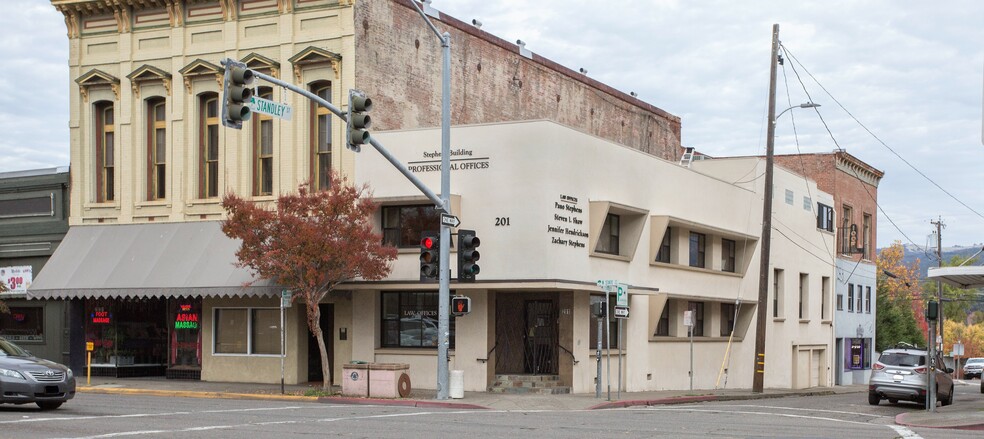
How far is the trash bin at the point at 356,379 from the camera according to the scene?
88.8 feet

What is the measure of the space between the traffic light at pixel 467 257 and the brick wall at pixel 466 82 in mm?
8161

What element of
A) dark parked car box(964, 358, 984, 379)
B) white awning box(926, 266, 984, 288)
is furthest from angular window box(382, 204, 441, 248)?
dark parked car box(964, 358, 984, 379)

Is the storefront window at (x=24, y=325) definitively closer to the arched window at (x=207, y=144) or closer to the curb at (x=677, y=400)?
the arched window at (x=207, y=144)

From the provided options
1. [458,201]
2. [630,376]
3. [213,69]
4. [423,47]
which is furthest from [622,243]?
[213,69]

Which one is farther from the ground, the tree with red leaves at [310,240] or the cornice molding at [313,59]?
the cornice molding at [313,59]

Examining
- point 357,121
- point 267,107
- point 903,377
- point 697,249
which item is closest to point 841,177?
point 697,249

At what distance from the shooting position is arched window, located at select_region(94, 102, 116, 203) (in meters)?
35.0

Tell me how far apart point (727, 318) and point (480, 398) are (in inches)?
684

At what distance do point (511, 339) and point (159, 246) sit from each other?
10975 millimetres

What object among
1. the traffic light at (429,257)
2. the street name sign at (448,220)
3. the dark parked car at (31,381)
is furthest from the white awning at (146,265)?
the dark parked car at (31,381)

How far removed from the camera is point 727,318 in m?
41.9

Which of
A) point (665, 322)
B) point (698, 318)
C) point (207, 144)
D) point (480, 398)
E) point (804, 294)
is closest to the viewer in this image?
point (480, 398)

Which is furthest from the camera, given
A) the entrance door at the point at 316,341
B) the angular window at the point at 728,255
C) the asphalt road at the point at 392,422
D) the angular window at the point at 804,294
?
the angular window at the point at 804,294

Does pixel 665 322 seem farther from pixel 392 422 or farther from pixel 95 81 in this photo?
pixel 95 81
